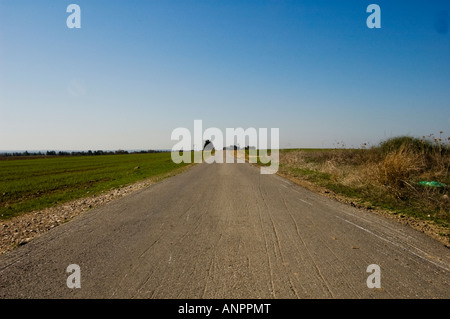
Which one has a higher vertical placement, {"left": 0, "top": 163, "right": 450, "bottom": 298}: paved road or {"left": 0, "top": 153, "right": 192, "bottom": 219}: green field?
{"left": 0, "top": 163, "right": 450, "bottom": 298}: paved road

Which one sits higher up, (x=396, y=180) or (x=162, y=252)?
(x=396, y=180)

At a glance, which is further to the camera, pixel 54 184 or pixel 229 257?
pixel 54 184

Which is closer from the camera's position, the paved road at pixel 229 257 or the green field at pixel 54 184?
the paved road at pixel 229 257

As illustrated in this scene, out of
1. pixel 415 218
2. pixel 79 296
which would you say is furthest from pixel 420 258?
pixel 79 296

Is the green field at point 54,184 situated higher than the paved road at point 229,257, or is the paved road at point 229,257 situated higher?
the paved road at point 229,257

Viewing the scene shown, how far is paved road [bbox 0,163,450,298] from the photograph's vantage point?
9.64 feet

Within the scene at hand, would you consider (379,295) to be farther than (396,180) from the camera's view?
No

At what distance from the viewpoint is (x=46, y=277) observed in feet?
10.9

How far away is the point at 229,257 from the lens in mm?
3807

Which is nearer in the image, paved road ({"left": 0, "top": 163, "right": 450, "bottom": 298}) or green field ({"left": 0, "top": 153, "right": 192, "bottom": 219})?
paved road ({"left": 0, "top": 163, "right": 450, "bottom": 298})

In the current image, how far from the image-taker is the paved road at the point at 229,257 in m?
2.94

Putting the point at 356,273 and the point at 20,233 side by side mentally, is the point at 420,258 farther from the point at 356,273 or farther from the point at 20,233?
the point at 20,233

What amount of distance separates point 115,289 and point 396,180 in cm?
946
